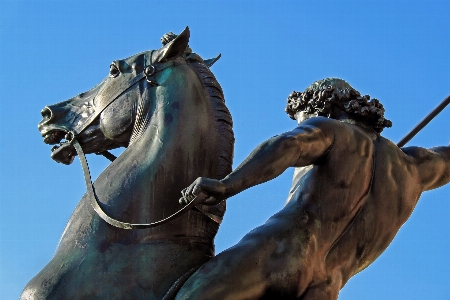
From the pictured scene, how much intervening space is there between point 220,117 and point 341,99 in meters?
0.83

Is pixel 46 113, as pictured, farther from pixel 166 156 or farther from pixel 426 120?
pixel 426 120

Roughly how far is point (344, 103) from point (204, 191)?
1608 millimetres

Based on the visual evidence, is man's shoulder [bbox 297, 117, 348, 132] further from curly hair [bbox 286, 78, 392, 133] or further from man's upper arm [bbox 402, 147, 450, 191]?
man's upper arm [bbox 402, 147, 450, 191]

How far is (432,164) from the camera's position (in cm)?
587

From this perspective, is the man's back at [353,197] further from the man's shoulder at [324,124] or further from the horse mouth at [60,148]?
the horse mouth at [60,148]

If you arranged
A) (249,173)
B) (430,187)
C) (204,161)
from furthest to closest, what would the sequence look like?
1. (430,187)
2. (204,161)
3. (249,173)

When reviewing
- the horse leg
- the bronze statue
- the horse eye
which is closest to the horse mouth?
Answer: the horse eye

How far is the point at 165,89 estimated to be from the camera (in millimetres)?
5602

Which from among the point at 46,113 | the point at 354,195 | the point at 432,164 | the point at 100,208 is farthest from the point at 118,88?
the point at 432,164

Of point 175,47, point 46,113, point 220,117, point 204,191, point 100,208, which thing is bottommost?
point 204,191

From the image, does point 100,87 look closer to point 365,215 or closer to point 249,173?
point 249,173

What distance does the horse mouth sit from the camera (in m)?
6.00

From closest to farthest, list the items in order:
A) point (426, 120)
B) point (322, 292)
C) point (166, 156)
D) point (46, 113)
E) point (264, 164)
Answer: point (264, 164) → point (322, 292) → point (166, 156) → point (46, 113) → point (426, 120)

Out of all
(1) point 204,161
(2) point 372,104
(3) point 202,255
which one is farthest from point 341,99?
(3) point 202,255
